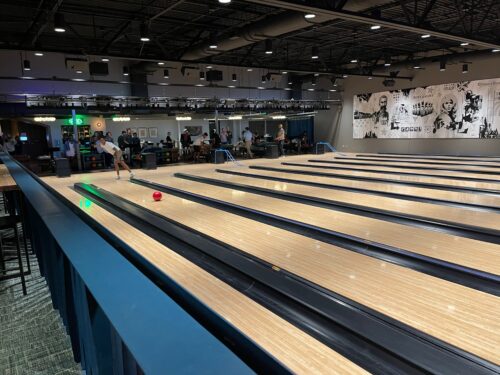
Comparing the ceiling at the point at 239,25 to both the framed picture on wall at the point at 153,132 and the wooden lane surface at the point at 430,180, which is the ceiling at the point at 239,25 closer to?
the wooden lane surface at the point at 430,180

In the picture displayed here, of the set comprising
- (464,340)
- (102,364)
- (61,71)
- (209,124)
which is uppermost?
(61,71)

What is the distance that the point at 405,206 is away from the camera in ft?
18.8

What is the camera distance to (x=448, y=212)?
17.3 ft

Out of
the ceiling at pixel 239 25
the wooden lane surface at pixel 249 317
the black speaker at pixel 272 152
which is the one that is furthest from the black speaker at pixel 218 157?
the wooden lane surface at pixel 249 317

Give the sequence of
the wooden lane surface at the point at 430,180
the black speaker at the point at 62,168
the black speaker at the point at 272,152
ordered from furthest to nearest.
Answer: the black speaker at the point at 272,152 < the black speaker at the point at 62,168 < the wooden lane surface at the point at 430,180

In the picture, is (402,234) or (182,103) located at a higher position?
(182,103)

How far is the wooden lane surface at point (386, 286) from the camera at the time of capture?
7.53ft

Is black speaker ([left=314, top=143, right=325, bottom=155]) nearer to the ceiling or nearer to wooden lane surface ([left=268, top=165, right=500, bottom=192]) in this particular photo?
the ceiling

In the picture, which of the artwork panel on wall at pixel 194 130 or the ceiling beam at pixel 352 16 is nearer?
the ceiling beam at pixel 352 16

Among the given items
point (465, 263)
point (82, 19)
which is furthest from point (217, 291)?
point (82, 19)

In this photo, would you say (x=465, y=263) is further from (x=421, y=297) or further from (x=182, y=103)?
(x=182, y=103)

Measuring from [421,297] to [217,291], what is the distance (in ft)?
Answer: 4.80

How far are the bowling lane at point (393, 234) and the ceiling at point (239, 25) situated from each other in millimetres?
3034

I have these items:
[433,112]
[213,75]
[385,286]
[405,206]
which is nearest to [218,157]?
[213,75]
